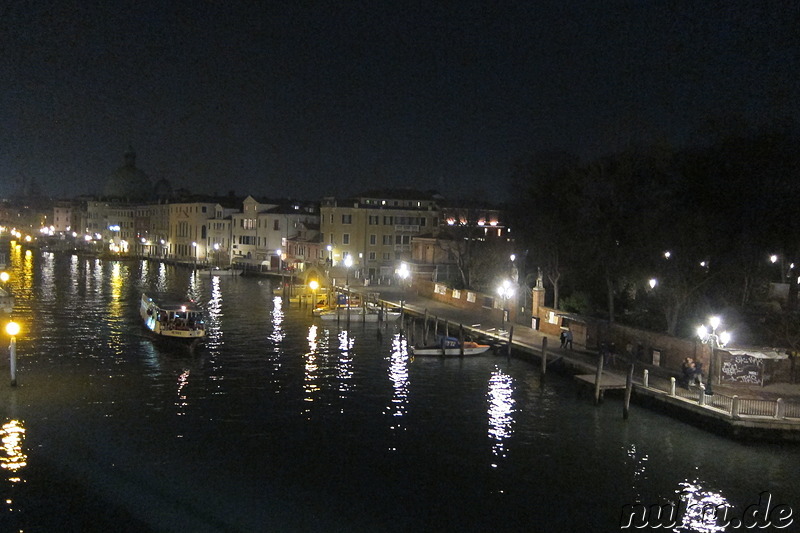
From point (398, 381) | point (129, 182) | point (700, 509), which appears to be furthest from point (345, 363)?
point (129, 182)

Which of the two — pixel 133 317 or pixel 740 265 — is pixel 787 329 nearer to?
pixel 740 265

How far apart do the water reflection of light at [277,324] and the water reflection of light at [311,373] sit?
1524mm

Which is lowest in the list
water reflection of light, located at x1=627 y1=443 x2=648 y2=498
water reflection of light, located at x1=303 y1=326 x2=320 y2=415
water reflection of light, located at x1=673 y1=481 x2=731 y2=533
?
water reflection of light, located at x1=673 y1=481 x2=731 y2=533

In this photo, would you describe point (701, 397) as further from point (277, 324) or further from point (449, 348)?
point (277, 324)

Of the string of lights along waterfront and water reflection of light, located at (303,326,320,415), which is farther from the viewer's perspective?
water reflection of light, located at (303,326,320,415)

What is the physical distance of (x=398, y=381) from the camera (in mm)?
26328

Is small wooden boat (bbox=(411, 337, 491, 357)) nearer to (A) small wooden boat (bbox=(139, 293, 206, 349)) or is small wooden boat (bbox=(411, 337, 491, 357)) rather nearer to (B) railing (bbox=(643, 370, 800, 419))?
(A) small wooden boat (bbox=(139, 293, 206, 349))

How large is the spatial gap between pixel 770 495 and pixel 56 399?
20354mm

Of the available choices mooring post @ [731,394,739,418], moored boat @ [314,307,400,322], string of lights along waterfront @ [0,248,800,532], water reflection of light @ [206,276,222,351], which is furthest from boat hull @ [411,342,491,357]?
mooring post @ [731,394,739,418]

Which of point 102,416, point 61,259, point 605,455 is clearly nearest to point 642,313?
point 605,455

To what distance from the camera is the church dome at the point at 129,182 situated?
444 feet

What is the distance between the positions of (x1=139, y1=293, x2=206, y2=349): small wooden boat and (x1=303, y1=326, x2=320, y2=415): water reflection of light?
5.12m

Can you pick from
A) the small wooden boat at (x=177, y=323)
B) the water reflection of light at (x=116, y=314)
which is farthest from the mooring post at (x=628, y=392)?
the water reflection of light at (x=116, y=314)

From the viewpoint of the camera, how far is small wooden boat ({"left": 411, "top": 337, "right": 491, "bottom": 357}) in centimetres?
3072
